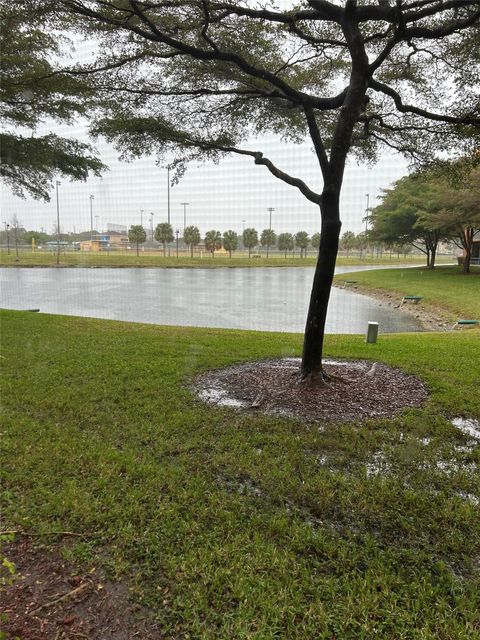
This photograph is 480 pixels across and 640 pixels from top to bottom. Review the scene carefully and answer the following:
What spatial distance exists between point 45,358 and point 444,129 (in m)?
5.61

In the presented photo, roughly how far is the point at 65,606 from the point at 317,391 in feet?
9.40

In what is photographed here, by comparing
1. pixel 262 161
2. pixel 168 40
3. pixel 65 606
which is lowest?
pixel 65 606

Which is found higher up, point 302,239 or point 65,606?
point 302,239

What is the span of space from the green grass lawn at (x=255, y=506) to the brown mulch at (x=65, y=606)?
0.07 meters

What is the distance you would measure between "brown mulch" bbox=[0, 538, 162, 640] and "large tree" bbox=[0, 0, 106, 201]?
4.26m

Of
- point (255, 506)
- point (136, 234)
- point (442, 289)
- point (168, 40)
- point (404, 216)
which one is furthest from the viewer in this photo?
point (136, 234)

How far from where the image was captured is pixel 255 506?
7.35ft

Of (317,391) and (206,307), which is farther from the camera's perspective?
(206,307)

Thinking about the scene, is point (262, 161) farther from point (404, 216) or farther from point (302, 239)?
→ point (302, 239)

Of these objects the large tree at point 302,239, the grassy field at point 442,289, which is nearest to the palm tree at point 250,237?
the large tree at point 302,239

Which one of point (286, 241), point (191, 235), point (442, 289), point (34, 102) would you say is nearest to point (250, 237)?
point (286, 241)

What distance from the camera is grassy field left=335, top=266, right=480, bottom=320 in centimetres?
1388

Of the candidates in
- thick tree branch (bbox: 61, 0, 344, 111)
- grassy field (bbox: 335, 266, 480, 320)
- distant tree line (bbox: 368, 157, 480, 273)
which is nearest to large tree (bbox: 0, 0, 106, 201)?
thick tree branch (bbox: 61, 0, 344, 111)

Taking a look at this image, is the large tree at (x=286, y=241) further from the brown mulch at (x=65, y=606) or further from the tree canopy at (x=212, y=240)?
the brown mulch at (x=65, y=606)
